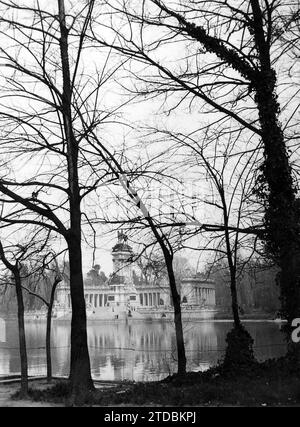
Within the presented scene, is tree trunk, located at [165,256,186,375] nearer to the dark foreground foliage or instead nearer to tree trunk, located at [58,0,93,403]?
the dark foreground foliage

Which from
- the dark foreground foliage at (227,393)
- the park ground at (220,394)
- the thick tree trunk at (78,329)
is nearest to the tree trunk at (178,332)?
the park ground at (220,394)

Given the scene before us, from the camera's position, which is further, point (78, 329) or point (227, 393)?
point (78, 329)

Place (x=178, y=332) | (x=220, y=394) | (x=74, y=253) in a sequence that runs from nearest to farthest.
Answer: (x=220, y=394)
(x=74, y=253)
(x=178, y=332)

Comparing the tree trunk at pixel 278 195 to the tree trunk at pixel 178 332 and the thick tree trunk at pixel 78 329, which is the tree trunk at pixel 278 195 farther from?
the thick tree trunk at pixel 78 329

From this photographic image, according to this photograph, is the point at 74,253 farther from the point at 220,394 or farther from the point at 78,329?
the point at 220,394

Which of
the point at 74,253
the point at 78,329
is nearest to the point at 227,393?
the point at 78,329

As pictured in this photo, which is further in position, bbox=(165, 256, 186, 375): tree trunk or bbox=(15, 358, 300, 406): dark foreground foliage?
bbox=(165, 256, 186, 375): tree trunk

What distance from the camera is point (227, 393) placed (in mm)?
8852

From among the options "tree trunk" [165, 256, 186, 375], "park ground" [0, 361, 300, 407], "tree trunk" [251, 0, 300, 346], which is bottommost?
"park ground" [0, 361, 300, 407]

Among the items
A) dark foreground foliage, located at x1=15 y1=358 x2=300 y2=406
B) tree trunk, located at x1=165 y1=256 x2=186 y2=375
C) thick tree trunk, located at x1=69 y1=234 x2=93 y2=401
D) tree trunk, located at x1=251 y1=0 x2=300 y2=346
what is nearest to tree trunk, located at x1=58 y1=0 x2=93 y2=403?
thick tree trunk, located at x1=69 y1=234 x2=93 y2=401

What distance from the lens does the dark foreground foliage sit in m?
8.34

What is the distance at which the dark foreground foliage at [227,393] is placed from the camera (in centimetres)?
834

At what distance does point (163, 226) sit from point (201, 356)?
16.6 metres
